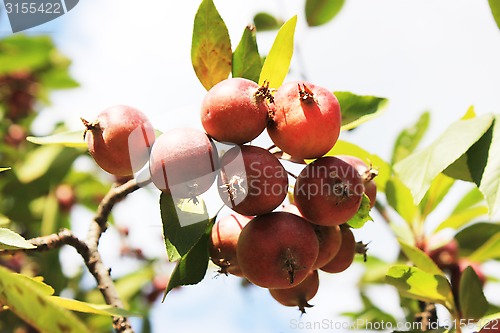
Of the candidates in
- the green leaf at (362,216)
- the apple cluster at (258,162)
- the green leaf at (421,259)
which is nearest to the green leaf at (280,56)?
the apple cluster at (258,162)

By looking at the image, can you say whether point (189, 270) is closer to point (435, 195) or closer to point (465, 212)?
point (435, 195)

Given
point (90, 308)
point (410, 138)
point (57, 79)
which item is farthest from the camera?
point (57, 79)

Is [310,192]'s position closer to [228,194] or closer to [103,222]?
[228,194]

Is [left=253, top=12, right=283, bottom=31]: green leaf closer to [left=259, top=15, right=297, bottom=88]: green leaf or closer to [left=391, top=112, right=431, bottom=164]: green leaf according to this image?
[left=391, top=112, right=431, bottom=164]: green leaf

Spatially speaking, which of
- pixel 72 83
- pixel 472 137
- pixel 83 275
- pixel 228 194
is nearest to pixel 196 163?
pixel 228 194

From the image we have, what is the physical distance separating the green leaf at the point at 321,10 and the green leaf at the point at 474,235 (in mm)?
971

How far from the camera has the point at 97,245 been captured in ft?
5.08

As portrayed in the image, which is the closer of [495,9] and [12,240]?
[12,240]

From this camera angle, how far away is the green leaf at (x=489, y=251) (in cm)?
203

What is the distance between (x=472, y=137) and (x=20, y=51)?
228cm

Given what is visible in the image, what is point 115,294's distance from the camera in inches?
58.2

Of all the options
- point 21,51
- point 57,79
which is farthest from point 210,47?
point 57,79

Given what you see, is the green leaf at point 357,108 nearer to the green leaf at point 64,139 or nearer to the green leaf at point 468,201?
the green leaf at point 64,139

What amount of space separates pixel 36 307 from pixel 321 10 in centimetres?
184
